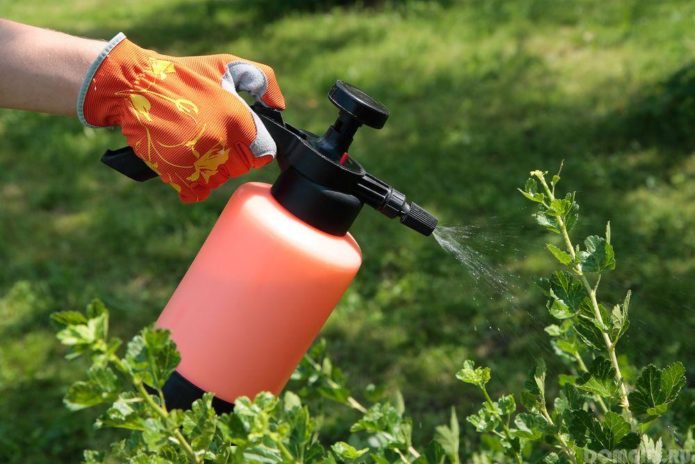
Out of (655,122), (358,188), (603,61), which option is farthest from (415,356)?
(603,61)

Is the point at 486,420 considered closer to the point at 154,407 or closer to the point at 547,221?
the point at 547,221

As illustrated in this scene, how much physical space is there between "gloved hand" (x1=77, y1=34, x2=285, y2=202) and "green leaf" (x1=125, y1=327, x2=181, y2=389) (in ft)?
2.18

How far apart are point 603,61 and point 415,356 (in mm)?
3069

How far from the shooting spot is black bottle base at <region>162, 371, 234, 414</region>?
1.48m

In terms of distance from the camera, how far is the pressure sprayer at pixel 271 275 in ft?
4.77

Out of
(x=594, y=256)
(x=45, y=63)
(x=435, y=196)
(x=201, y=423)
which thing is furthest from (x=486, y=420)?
(x=435, y=196)

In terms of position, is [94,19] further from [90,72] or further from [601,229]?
[90,72]

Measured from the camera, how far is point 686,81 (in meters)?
4.44

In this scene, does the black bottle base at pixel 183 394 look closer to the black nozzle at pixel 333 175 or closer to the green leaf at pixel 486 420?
the black nozzle at pixel 333 175

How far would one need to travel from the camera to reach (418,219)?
161 cm

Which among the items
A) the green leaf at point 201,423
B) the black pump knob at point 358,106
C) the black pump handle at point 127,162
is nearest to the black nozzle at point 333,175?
the black pump knob at point 358,106

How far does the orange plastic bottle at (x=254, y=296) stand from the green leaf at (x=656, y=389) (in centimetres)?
58

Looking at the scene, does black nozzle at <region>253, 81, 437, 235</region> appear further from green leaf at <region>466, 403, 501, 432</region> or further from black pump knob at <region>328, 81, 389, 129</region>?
green leaf at <region>466, 403, 501, 432</region>

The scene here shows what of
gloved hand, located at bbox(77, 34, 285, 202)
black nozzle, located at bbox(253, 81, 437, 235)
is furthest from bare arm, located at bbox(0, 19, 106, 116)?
black nozzle, located at bbox(253, 81, 437, 235)
